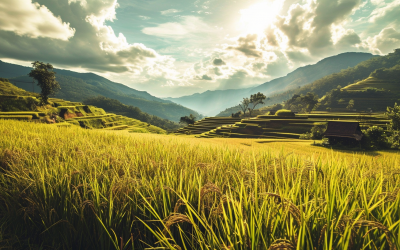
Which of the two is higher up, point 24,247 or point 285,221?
point 285,221

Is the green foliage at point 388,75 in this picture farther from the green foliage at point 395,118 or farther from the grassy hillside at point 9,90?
the grassy hillside at point 9,90

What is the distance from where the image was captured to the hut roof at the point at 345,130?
29333 mm

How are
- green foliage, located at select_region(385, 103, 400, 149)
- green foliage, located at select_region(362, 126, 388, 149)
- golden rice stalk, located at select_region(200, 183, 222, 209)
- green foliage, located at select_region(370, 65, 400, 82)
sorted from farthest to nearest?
green foliage, located at select_region(370, 65, 400, 82) → green foliage, located at select_region(362, 126, 388, 149) → green foliage, located at select_region(385, 103, 400, 149) → golden rice stalk, located at select_region(200, 183, 222, 209)

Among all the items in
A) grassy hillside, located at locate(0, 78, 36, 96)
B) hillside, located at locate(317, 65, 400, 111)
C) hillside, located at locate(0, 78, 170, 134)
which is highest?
hillside, located at locate(317, 65, 400, 111)

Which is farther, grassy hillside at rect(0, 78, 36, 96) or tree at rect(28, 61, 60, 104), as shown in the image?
grassy hillside at rect(0, 78, 36, 96)

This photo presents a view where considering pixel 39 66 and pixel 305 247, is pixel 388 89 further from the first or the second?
pixel 39 66

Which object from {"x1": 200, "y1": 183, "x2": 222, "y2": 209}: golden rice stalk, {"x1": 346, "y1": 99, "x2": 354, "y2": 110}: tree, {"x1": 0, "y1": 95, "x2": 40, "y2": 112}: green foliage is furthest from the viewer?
{"x1": 346, "y1": 99, "x2": 354, "y2": 110}: tree

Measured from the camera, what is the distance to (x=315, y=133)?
42.1m

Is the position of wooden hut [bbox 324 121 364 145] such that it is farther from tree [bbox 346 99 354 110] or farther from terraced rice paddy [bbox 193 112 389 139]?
tree [bbox 346 99 354 110]

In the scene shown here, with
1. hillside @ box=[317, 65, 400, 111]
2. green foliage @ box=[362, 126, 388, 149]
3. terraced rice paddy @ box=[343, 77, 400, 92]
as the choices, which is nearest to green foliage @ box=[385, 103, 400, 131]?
green foliage @ box=[362, 126, 388, 149]

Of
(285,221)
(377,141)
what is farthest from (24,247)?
(377,141)

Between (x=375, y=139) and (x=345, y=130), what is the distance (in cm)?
392

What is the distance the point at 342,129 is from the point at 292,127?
83.7 feet

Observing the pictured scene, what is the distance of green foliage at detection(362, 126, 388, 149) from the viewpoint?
2725cm
